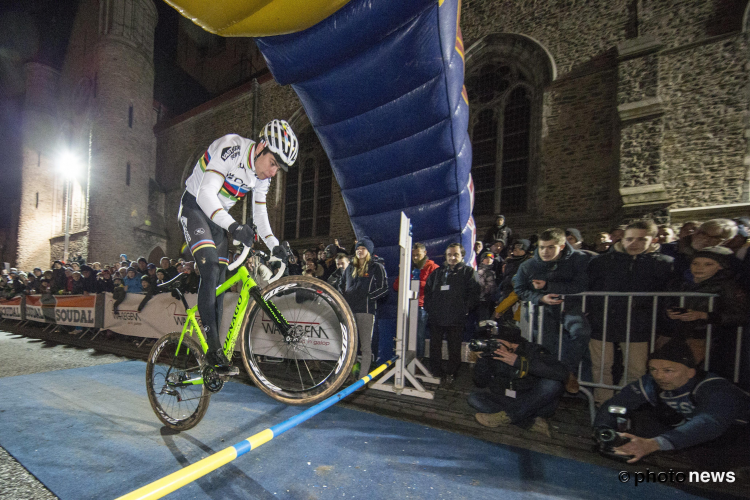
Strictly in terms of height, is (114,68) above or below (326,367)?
above

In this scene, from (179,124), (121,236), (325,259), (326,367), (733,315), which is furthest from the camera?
(179,124)

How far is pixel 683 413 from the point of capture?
2.81 m

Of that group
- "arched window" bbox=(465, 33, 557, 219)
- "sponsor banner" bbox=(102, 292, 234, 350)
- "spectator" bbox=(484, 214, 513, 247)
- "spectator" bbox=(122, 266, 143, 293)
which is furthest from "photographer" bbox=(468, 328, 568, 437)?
"spectator" bbox=(122, 266, 143, 293)

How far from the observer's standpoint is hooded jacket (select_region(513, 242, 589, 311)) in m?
4.05

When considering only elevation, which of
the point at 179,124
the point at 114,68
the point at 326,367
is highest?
the point at 114,68

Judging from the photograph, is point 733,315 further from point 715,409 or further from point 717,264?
point 715,409

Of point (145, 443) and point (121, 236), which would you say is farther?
point (121, 236)

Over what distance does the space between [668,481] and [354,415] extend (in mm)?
2684

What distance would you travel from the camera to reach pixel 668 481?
2.56m

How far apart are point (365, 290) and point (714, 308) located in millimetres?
3845

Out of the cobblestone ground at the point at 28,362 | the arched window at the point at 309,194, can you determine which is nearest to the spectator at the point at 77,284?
the cobblestone ground at the point at 28,362

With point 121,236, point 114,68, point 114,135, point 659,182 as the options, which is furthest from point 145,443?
point 114,68

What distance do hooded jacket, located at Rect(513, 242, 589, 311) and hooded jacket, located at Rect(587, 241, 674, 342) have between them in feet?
0.72

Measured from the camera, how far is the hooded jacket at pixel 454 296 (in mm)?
4945
